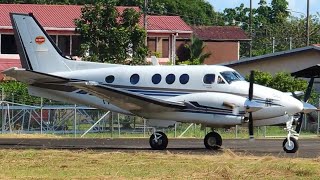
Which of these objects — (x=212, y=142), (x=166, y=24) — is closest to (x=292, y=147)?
(x=212, y=142)

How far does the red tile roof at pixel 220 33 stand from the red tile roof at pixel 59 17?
8893mm

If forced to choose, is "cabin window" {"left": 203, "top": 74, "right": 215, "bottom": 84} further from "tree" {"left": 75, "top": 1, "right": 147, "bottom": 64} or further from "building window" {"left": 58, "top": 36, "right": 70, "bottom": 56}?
"building window" {"left": 58, "top": 36, "right": 70, "bottom": 56}

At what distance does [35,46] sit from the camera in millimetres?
34469

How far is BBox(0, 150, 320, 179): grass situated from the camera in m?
20.4

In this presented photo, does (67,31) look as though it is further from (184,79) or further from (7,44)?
(184,79)

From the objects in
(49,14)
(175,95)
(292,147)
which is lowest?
(292,147)

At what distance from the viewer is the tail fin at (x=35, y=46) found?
34.3m

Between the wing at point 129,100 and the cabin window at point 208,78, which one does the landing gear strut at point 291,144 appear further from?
the wing at point 129,100

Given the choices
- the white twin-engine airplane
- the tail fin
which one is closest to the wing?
the white twin-engine airplane

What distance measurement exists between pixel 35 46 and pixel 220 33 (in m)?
50.9

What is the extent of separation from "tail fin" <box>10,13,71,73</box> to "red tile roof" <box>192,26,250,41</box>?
48613 millimetres

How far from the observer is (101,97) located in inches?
1224

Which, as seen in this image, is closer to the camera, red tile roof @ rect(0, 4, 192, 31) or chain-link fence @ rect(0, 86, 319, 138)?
chain-link fence @ rect(0, 86, 319, 138)

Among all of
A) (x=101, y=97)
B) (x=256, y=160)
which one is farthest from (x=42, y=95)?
(x=256, y=160)
